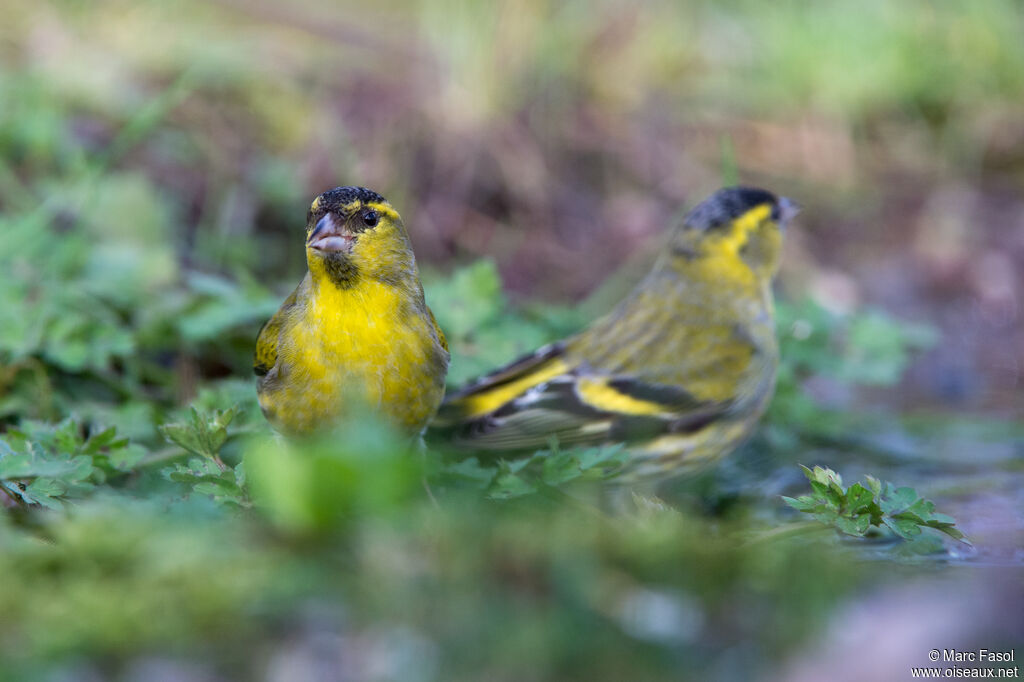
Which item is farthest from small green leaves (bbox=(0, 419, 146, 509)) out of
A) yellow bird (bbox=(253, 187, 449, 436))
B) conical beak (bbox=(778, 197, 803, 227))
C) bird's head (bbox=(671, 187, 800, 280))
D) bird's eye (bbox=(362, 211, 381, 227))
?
conical beak (bbox=(778, 197, 803, 227))

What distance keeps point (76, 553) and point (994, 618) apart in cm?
158

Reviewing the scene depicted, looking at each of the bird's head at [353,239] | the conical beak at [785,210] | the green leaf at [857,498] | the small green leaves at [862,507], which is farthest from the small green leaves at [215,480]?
the conical beak at [785,210]

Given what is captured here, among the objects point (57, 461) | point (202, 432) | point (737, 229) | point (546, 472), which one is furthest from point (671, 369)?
point (57, 461)

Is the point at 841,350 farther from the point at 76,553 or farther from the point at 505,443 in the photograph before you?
the point at 76,553

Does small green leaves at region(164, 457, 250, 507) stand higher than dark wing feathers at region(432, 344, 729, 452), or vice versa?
small green leaves at region(164, 457, 250, 507)

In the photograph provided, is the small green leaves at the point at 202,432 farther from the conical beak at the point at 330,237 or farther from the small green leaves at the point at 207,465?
the conical beak at the point at 330,237

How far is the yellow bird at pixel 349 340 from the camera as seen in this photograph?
3.04 meters

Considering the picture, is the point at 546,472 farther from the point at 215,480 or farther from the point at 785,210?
the point at 785,210

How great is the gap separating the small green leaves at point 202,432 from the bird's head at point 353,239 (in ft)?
1.55

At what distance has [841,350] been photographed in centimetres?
457

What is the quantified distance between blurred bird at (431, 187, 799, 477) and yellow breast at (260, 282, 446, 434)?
72cm

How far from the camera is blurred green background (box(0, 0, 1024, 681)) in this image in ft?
5.83

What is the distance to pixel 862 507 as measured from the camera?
2.72 metres

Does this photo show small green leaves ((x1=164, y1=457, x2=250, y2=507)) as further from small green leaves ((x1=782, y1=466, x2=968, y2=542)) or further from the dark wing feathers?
small green leaves ((x1=782, y1=466, x2=968, y2=542))
